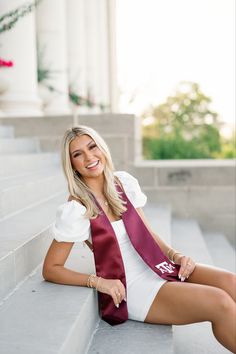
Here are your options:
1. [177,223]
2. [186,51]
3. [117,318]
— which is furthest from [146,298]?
[186,51]

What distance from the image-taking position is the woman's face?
2.07 meters

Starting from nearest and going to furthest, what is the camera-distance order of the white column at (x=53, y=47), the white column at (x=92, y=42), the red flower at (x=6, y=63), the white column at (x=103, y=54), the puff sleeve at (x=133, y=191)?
1. the puff sleeve at (x=133, y=191)
2. the red flower at (x=6, y=63)
3. the white column at (x=53, y=47)
4. the white column at (x=92, y=42)
5. the white column at (x=103, y=54)

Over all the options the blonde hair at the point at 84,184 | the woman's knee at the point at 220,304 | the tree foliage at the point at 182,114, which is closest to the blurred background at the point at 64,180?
the woman's knee at the point at 220,304

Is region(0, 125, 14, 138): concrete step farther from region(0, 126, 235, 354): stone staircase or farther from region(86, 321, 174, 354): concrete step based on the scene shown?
region(86, 321, 174, 354): concrete step

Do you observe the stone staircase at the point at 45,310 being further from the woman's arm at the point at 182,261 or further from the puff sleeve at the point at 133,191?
the puff sleeve at the point at 133,191

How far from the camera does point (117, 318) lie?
195cm

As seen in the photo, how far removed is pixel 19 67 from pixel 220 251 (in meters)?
3.23

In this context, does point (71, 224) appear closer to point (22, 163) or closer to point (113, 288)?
point (113, 288)

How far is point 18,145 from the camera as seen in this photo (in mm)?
4629

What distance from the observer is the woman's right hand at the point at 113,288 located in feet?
6.12

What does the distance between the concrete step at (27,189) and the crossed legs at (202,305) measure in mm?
1333

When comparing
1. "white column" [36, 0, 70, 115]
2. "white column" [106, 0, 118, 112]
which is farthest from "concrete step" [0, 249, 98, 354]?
"white column" [106, 0, 118, 112]

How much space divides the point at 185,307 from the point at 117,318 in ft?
1.05

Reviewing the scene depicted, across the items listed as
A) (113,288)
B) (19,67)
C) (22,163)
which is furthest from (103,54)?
(113,288)
